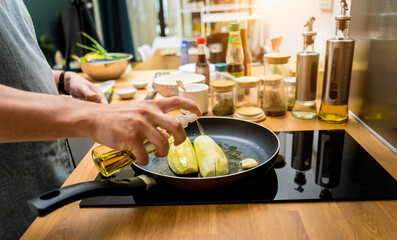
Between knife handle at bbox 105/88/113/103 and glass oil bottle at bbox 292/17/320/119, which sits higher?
glass oil bottle at bbox 292/17/320/119

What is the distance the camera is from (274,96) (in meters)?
1.17

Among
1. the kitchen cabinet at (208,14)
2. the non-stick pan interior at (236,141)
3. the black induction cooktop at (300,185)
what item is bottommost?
the black induction cooktop at (300,185)

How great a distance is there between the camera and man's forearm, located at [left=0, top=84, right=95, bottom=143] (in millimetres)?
523

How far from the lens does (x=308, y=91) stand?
108 centimetres

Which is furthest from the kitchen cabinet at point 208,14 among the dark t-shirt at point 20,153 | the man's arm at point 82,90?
the dark t-shirt at point 20,153

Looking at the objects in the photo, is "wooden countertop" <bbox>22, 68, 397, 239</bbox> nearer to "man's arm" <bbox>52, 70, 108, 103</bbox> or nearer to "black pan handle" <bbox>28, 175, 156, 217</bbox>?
"black pan handle" <bbox>28, 175, 156, 217</bbox>

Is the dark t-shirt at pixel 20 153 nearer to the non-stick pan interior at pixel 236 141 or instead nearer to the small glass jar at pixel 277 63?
the non-stick pan interior at pixel 236 141

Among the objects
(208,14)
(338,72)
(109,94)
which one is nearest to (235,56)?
(338,72)

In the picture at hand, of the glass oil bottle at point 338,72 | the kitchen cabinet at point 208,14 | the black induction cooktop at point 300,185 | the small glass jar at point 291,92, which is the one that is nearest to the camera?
the black induction cooktop at point 300,185

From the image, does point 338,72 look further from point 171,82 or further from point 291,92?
point 171,82

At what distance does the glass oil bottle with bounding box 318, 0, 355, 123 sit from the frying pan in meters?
0.30

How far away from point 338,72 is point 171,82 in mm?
709

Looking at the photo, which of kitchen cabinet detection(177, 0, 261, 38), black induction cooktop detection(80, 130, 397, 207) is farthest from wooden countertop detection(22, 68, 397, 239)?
kitchen cabinet detection(177, 0, 261, 38)

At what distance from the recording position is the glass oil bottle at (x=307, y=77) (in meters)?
1.03
